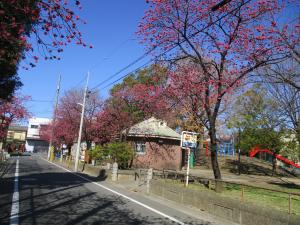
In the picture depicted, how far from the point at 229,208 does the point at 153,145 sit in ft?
83.7

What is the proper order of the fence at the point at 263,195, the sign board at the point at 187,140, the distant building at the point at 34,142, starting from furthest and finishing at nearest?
the distant building at the point at 34,142
the sign board at the point at 187,140
the fence at the point at 263,195

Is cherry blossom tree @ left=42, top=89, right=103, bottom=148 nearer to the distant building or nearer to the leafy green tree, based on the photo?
the leafy green tree

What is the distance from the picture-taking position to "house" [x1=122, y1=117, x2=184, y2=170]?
36.4 m

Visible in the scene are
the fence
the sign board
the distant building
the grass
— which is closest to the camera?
the fence

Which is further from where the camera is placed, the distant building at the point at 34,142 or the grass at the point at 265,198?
the distant building at the point at 34,142

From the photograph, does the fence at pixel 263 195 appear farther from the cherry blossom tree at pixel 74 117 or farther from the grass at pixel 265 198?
the cherry blossom tree at pixel 74 117

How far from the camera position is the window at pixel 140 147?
3703 cm

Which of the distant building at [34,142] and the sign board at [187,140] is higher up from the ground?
the distant building at [34,142]

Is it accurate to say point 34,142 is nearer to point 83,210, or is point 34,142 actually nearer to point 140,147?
point 140,147

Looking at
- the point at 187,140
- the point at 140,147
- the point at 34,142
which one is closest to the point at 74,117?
the point at 140,147

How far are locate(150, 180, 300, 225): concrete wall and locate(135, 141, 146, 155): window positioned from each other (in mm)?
20622

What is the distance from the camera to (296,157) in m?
23.8

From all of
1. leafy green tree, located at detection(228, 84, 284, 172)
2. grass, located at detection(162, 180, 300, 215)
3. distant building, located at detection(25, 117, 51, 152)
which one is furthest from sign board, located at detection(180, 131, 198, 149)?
distant building, located at detection(25, 117, 51, 152)

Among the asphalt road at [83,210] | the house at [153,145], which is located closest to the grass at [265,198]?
the asphalt road at [83,210]
